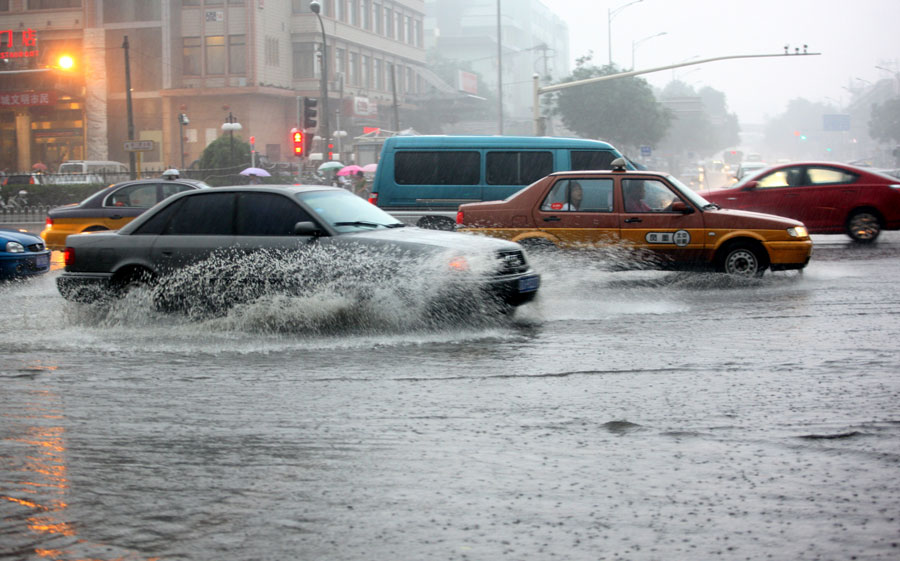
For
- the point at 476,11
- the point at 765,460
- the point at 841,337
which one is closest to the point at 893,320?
the point at 841,337

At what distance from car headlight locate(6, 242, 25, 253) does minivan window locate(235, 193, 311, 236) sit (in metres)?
6.33

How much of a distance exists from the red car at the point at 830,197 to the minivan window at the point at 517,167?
4.55m

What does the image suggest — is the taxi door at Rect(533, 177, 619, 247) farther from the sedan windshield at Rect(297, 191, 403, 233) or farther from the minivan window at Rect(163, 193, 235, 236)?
the minivan window at Rect(163, 193, 235, 236)

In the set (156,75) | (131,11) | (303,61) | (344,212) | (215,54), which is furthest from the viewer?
(303,61)

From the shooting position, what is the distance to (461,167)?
1645 centimetres

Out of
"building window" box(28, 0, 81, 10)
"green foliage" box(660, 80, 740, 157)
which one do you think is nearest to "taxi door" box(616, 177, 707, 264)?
"building window" box(28, 0, 81, 10)

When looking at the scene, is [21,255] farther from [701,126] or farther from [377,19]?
[701,126]

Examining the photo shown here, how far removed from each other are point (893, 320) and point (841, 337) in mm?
1266

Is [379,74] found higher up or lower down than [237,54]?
higher up

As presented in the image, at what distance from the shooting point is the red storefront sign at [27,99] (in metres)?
59.0

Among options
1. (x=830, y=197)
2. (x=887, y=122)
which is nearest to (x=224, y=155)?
(x=830, y=197)

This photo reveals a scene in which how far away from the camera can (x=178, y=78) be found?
59.8m

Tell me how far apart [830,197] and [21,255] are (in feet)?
44.4

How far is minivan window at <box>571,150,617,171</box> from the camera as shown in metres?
16.3
